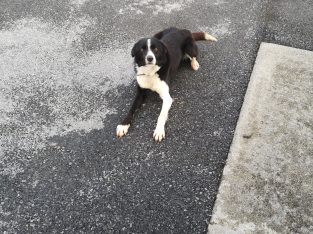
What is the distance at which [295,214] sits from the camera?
2623mm

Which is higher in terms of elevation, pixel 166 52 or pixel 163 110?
pixel 166 52

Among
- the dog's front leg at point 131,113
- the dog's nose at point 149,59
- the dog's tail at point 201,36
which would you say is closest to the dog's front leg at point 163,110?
the dog's front leg at point 131,113

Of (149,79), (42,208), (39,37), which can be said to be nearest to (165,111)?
(149,79)

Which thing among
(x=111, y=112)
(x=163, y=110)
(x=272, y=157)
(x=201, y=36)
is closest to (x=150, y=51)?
(x=163, y=110)

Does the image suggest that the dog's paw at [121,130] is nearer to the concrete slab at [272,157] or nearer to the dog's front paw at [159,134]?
the dog's front paw at [159,134]

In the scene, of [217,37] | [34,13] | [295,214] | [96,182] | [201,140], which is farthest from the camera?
[34,13]

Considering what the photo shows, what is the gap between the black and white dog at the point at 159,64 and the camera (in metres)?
3.26

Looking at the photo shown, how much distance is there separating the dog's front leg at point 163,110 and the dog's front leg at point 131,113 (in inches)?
6.4

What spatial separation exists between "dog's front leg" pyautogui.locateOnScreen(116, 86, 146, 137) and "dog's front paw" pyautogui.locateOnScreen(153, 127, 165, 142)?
0.82 ft

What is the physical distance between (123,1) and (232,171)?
10.0 feet

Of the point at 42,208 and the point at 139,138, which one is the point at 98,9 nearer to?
the point at 139,138

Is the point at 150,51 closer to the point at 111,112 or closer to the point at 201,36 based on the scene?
the point at 111,112

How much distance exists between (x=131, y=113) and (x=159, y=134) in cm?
34

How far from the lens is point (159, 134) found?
3207 mm
